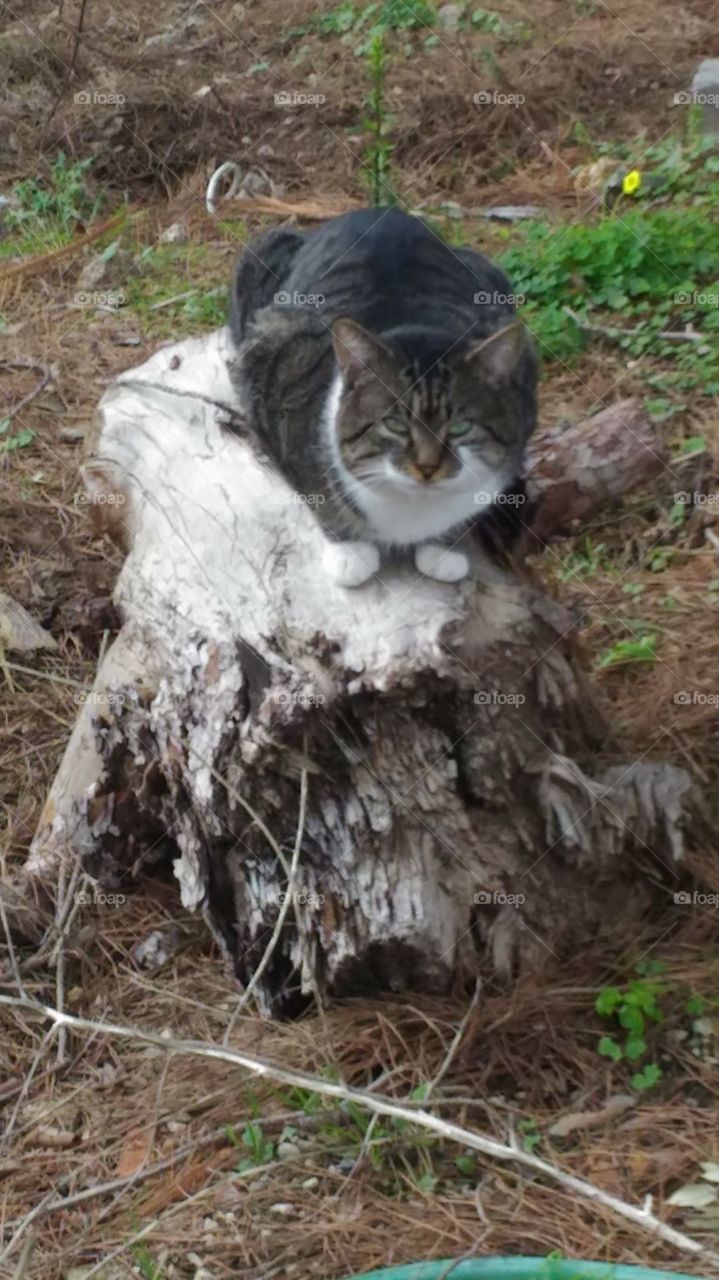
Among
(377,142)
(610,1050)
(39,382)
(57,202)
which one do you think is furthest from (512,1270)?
(57,202)

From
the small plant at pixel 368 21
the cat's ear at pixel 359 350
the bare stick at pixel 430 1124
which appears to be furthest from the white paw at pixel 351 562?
the small plant at pixel 368 21

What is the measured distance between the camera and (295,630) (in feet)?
8.46

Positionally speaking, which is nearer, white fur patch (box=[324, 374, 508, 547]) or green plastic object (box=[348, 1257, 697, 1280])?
green plastic object (box=[348, 1257, 697, 1280])

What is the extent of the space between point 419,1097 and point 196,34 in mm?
6140

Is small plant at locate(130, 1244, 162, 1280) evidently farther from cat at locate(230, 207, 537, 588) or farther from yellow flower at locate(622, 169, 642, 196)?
yellow flower at locate(622, 169, 642, 196)

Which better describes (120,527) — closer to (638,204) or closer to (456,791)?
(456,791)

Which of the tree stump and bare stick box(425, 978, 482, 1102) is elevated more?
the tree stump

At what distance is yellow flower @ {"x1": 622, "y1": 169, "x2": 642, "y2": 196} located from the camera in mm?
5117

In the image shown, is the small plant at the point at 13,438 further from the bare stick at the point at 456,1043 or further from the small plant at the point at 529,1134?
the small plant at the point at 529,1134

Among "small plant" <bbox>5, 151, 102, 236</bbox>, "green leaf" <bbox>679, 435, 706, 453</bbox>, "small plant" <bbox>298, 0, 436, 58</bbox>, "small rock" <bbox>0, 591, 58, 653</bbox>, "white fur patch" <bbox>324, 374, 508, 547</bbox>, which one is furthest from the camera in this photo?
"small plant" <bbox>298, 0, 436, 58</bbox>

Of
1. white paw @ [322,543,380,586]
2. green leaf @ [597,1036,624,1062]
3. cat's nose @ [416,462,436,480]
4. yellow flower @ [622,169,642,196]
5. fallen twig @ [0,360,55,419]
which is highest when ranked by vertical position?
cat's nose @ [416,462,436,480]

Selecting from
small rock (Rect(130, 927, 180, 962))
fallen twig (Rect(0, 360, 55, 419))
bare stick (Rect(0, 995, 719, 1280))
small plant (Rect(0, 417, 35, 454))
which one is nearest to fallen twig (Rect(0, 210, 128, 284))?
fallen twig (Rect(0, 360, 55, 419))

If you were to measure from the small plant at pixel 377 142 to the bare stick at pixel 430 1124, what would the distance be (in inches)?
128

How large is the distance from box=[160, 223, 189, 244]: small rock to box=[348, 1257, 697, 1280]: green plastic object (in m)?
4.40
